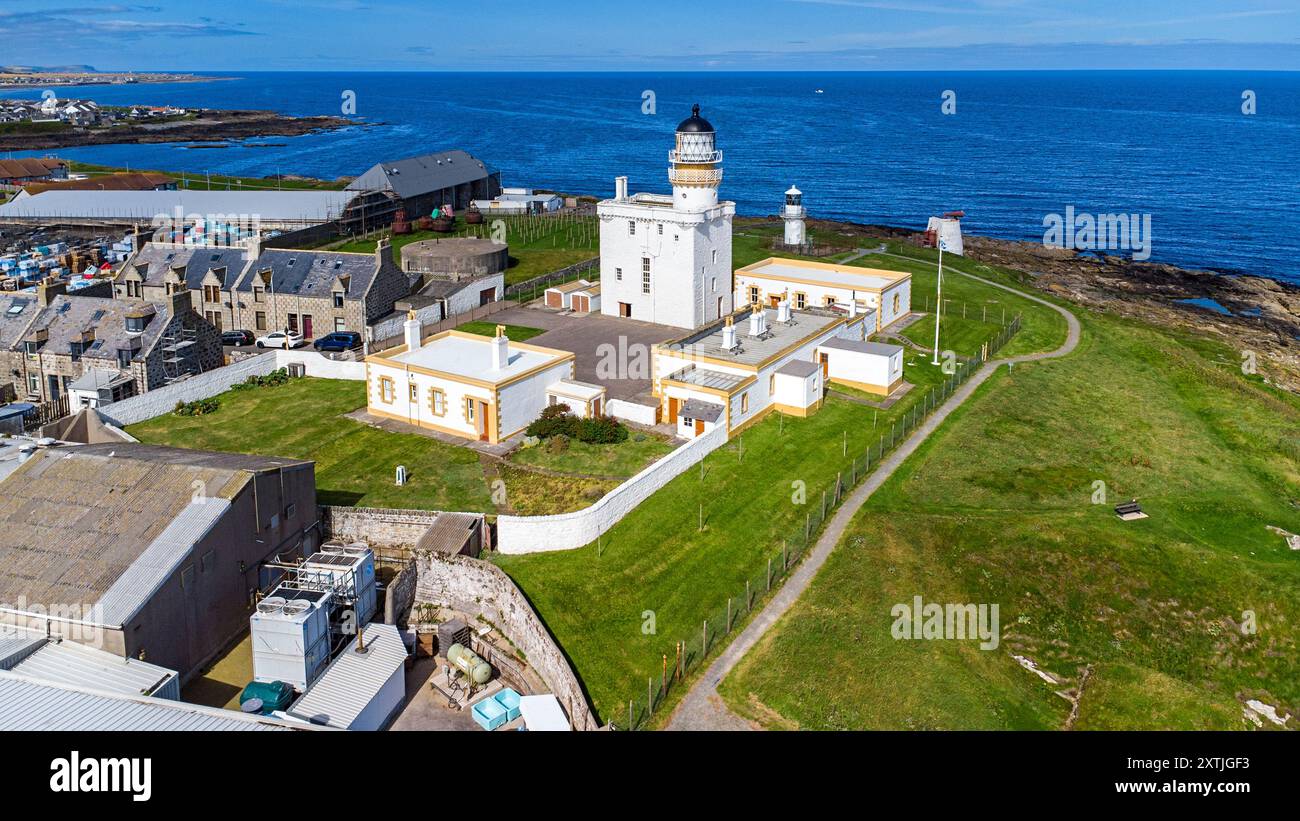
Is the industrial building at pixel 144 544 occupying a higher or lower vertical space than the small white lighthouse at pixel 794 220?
lower

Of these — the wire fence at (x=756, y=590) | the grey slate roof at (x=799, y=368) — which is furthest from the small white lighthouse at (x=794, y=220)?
the wire fence at (x=756, y=590)

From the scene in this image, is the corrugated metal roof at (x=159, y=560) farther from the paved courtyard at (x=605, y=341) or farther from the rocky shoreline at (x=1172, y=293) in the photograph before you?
the rocky shoreline at (x=1172, y=293)

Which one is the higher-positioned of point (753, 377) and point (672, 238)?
point (672, 238)

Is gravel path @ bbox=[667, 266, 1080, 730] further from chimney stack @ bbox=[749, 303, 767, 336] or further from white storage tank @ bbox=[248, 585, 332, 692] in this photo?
white storage tank @ bbox=[248, 585, 332, 692]

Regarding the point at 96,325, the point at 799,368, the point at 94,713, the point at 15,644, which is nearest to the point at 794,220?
the point at 799,368

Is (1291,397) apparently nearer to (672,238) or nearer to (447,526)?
(672,238)

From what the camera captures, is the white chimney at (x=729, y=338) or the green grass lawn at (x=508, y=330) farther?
the green grass lawn at (x=508, y=330)

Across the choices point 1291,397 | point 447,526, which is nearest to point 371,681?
point 447,526
